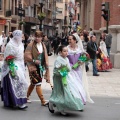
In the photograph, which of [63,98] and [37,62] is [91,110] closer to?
[63,98]

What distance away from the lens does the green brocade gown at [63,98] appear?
8.50 metres

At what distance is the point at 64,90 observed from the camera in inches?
338

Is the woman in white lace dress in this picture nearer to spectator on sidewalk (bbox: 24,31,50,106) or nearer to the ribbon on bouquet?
spectator on sidewalk (bbox: 24,31,50,106)

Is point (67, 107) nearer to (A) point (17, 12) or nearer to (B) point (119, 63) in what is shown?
(B) point (119, 63)

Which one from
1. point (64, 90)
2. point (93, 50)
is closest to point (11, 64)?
point (64, 90)

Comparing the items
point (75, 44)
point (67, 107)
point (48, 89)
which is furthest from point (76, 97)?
point (48, 89)

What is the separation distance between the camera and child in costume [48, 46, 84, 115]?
8.52 metres

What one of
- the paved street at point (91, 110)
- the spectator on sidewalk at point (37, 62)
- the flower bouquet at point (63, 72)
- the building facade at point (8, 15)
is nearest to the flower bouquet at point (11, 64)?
the spectator on sidewalk at point (37, 62)

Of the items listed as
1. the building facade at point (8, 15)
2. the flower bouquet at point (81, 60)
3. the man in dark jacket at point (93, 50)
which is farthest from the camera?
the building facade at point (8, 15)

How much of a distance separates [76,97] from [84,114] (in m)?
0.66

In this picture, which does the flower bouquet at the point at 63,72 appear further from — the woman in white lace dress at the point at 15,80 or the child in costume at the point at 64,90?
the woman in white lace dress at the point at 15,80

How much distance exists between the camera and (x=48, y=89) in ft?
42.4

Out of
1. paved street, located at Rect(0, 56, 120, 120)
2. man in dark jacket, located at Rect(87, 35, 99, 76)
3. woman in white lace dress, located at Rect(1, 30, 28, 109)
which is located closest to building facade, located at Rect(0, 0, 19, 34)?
man in dark jacket, located at Rect(87, 35, 99, 76)

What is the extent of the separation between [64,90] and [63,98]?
0.16 metres
